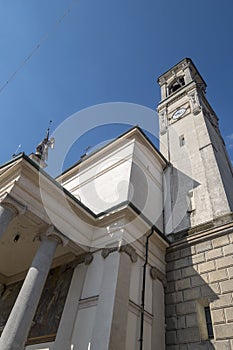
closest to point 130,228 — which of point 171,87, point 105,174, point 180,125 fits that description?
point 105,174

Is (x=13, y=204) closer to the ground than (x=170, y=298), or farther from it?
farther from it

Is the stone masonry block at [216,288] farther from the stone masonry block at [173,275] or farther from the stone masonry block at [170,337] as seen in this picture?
the stone masonry block at [170,337]

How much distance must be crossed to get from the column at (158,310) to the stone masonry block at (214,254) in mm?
2081

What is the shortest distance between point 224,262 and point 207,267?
703 mm

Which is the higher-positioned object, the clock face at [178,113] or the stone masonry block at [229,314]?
the clock face at [178,113]

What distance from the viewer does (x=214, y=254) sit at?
10586 mm

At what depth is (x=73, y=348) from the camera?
27.2 feet

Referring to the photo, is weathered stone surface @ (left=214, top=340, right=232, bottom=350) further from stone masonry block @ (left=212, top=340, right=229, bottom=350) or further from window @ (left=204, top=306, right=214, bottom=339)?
window @ (left=204, top=306, right=214, bottom=339)

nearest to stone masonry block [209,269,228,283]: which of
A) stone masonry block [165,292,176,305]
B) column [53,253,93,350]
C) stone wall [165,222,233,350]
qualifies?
stone wall [165,222,233,350]

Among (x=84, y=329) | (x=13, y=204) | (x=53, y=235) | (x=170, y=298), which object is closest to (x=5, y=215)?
(x=13, y=204)

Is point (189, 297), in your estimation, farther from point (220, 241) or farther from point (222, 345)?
point (220, 241)

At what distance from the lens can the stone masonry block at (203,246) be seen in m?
11.0

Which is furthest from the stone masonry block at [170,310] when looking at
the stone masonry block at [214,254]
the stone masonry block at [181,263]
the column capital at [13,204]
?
the column capital at [13,204]

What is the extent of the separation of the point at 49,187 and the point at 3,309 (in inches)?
290
